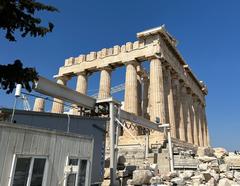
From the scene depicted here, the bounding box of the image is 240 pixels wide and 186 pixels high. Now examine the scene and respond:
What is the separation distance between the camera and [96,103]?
21984 mm

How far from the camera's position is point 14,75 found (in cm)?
1194

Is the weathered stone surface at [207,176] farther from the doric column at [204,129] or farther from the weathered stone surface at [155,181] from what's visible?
the doric column at [204,129]

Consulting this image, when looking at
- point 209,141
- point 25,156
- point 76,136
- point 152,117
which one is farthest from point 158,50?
point 209,141

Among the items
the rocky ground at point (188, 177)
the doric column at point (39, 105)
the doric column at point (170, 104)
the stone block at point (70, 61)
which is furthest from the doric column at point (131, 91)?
the doric column at point (39, 105)

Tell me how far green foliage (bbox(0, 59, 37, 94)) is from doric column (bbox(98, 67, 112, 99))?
3260cm

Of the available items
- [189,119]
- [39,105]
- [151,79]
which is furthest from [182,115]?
[39,105]

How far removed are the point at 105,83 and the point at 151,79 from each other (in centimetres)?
884

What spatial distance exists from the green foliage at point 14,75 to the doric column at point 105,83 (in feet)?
107

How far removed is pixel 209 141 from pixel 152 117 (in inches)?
1516

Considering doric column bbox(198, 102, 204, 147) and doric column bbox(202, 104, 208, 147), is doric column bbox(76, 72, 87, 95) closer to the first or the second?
doric column bbox(198, 102, 204, 147)

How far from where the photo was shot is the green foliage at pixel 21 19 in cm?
1183

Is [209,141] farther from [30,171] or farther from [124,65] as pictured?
[30,171]

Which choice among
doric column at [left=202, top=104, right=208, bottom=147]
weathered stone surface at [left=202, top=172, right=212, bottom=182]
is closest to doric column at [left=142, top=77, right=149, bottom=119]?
doric column at [left=202, top=104, right=208, bottom=147]

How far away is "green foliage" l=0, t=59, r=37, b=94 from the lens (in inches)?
467
